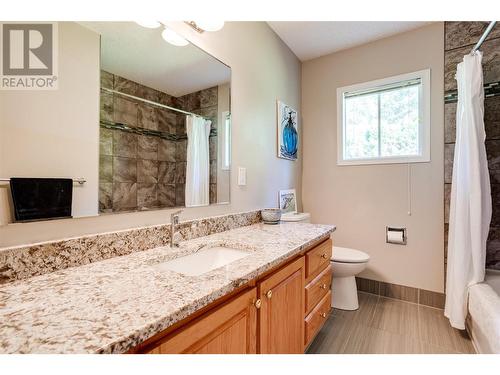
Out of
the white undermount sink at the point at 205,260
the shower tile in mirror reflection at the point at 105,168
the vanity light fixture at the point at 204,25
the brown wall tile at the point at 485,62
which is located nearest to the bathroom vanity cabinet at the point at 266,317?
the white undermount sink at the point at 205,260

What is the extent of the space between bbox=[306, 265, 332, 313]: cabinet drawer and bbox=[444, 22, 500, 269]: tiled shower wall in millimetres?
1296

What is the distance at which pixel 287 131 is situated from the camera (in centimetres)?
239

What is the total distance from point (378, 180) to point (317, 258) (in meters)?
1.33

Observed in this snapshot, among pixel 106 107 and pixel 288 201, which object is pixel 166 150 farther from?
pixel 288 201

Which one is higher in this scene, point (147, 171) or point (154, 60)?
point (154, 60)

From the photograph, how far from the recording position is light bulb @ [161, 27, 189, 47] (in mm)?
1259

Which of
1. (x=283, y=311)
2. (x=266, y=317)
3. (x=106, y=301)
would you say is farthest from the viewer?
(x=283, y=311)

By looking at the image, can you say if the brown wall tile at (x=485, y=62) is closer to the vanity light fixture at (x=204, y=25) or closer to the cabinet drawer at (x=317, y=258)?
the cabinet drawer at (x=317, y=258)

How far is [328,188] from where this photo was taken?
2605mm

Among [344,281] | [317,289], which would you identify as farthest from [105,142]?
[344,281]

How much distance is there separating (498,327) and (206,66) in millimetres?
2148

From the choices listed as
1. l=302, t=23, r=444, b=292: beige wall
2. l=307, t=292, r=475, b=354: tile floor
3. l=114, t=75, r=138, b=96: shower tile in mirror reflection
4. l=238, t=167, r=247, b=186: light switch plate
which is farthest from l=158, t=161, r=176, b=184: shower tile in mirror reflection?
l=302, t=23, r=444, b=292: beige wall

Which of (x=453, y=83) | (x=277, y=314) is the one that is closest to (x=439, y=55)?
(x=453, y=83)

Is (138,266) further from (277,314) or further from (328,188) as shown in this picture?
(328,188)
